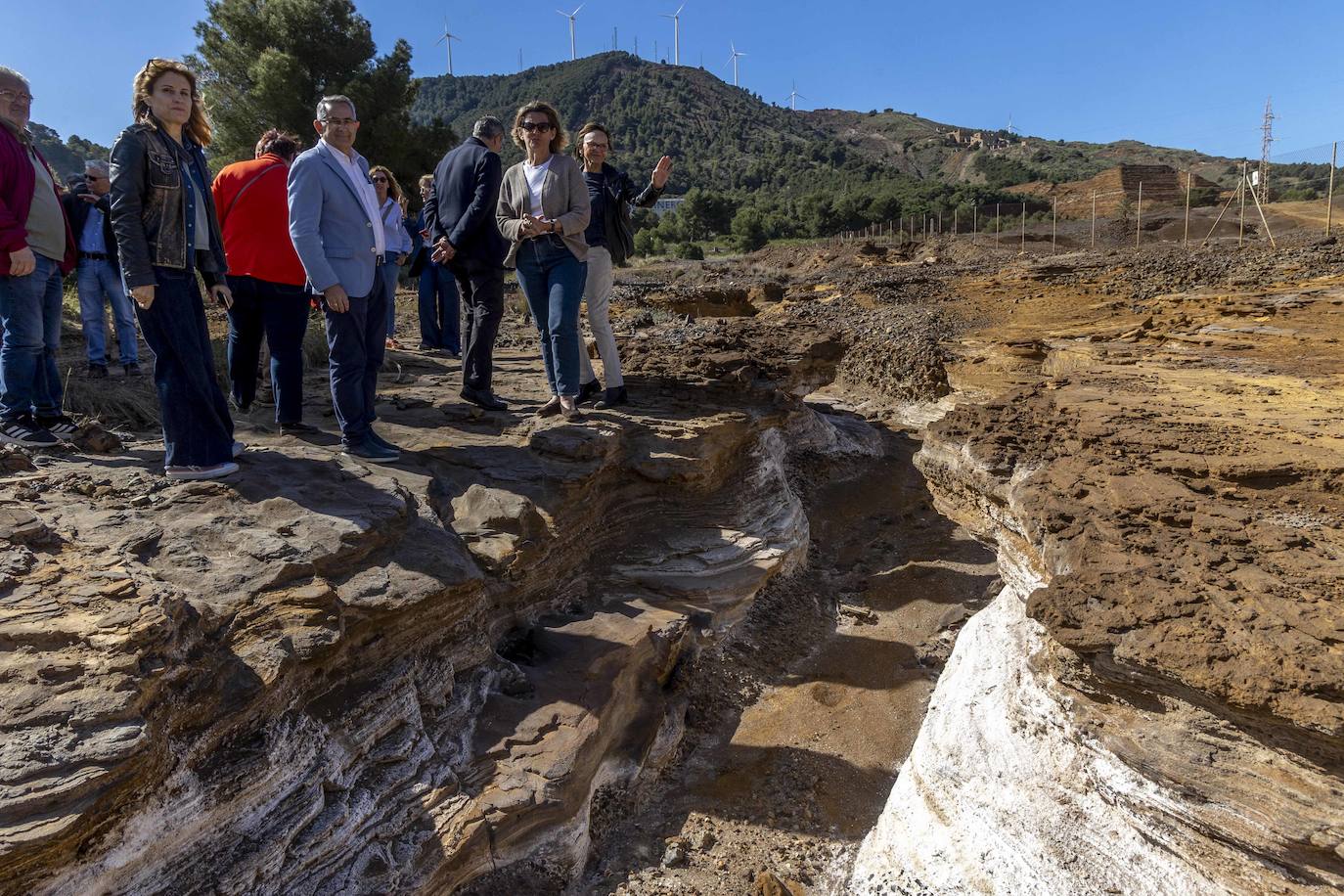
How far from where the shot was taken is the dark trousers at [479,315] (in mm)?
4777

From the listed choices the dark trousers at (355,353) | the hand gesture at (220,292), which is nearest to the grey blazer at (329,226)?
Result: the dark trousers at (355,353)

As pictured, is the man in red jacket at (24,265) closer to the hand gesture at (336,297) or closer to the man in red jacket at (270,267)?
the man in red jacket at (270,267)

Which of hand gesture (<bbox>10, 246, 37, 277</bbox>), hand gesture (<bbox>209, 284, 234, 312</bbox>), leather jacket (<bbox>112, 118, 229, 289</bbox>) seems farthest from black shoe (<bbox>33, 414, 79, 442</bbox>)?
leather jacket (<bbox>112, 118, 229, 289</bbox>)

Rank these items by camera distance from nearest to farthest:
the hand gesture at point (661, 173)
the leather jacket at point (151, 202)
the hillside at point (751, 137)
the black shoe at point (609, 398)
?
the leather jacket at point (151, 202), the hand gesture at point (661, 173), the black shoe at point (609, 398), the hillside at point (751, 137)

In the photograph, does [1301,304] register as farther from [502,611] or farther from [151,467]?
[151,467]

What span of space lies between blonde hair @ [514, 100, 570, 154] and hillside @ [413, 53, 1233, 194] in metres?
64.1

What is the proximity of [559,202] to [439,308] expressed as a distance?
3.54 m

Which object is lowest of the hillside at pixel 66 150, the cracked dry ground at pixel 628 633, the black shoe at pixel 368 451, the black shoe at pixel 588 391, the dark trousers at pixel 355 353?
the cracked dry ground at pixel 628 633

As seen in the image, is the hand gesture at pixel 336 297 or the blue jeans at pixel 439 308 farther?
the blue jeans at pixel 439 308

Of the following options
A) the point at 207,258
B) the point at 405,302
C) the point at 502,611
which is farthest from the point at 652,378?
the point at 405,302

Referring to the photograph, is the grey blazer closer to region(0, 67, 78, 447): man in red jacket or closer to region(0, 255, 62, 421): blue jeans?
region(0, 67, 78, 447): man in red jacket

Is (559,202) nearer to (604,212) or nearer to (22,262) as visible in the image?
(604,212)

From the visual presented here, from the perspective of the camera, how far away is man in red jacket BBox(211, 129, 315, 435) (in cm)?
405

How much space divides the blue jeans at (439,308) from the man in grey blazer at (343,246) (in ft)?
10.3
